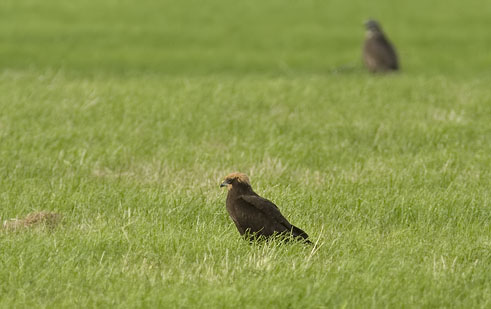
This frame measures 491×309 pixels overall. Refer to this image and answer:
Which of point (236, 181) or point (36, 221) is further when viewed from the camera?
point (36, 221)

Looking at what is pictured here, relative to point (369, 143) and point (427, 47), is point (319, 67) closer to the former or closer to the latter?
point (427, 47)

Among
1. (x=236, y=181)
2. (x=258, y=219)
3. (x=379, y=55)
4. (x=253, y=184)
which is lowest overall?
(x=253, y=184)

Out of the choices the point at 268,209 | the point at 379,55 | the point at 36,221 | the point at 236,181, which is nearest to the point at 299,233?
the point at 268,209

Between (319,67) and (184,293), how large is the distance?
1584 centimetres

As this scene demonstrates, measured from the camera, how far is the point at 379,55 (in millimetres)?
16531

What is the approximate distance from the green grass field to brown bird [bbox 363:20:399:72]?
1.08 meters

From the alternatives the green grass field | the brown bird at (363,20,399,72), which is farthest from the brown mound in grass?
the brown bird at (363,20,399,72)

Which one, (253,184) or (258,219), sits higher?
(258,219)

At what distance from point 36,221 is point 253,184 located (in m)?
2.24

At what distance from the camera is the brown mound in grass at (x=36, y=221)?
638 cm

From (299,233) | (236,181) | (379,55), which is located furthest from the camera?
(379,55)

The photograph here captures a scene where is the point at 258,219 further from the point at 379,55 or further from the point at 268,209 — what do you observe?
the point at 379,55

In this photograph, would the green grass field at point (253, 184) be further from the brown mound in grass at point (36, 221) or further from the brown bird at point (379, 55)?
the brown bird at point (379, 55)

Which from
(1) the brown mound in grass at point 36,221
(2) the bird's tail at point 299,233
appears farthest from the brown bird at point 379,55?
(2) the bird's tail at point 299,233
